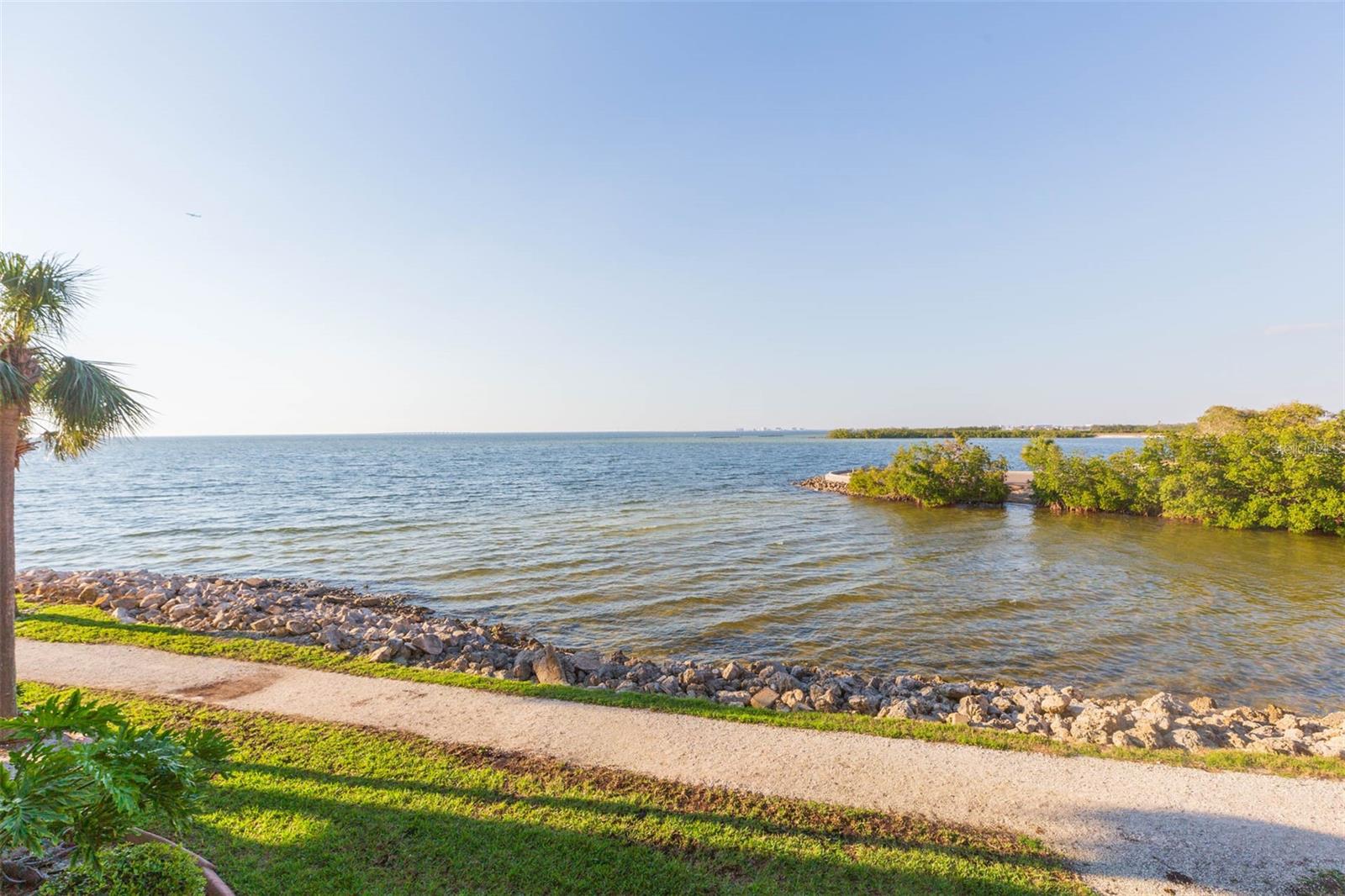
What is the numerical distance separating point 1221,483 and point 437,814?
144 feet

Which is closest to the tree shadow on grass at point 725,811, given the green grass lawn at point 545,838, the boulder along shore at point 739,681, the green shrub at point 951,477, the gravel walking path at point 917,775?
the green grass lawn at point 545,838

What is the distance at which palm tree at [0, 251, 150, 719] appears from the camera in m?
6.82

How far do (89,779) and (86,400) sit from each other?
5.63 m

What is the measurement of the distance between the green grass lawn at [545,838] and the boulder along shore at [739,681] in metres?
3.57

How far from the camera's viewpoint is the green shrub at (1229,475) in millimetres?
29703

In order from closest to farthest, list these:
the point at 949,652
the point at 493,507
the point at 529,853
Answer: the point at 529,853
the point at 949,652
the point at 493,507

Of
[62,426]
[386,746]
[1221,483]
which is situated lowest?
[386,746]

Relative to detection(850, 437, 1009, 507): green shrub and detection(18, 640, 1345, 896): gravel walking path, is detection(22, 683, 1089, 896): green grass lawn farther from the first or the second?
detection(850, 437, 1009, 507): green shrub

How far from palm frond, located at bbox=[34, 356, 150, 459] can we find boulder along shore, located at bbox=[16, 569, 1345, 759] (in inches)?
264

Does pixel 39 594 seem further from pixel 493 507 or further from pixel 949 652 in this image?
pixel 949 652

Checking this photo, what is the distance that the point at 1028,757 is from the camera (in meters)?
8.27

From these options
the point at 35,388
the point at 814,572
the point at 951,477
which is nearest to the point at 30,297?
the point at 35,388

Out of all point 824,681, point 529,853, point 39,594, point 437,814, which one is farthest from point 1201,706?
point 39,594

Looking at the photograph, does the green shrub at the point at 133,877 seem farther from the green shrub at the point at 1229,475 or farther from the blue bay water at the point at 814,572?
the green shrub at the point at 1229,475
